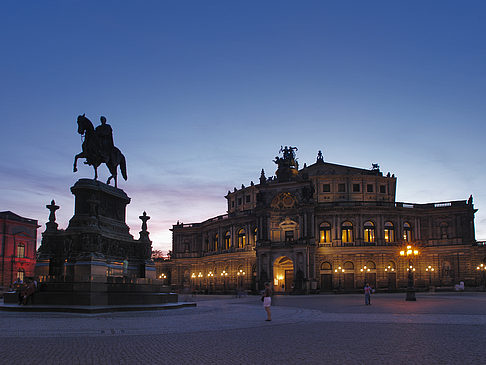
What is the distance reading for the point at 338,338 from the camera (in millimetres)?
15383

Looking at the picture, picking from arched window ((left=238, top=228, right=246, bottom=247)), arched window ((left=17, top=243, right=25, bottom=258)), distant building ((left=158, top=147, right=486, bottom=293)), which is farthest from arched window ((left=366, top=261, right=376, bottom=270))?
arched window ((left=17, top=243, right=25, bottom=258))

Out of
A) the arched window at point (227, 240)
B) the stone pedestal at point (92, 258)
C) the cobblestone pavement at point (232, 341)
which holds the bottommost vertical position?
the cobblestone pavement at point (232, 341)

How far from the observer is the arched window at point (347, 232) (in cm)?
7969

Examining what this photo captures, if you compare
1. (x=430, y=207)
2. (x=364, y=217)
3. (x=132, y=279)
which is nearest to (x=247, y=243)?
(x=364, y=217)

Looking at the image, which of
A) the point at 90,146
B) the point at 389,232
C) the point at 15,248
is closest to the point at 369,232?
the point at 389,232

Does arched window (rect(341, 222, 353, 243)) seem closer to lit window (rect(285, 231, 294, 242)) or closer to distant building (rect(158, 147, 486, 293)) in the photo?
distant building (rect(158, 147, 486, 293))

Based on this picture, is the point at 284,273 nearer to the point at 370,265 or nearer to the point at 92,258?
the point at 370,265

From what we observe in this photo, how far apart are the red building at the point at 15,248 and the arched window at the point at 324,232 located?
48.8 metres

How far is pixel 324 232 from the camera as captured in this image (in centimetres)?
8031

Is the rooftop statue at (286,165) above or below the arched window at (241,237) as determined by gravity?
above

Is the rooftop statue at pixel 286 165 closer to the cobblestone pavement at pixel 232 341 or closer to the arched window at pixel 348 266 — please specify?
the arched window at pixel 348 266

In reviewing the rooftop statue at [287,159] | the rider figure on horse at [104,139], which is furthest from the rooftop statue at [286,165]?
the rider figure on horse at [104,139]

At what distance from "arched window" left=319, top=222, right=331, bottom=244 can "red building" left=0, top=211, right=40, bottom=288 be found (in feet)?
160

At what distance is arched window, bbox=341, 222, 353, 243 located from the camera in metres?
79.7
